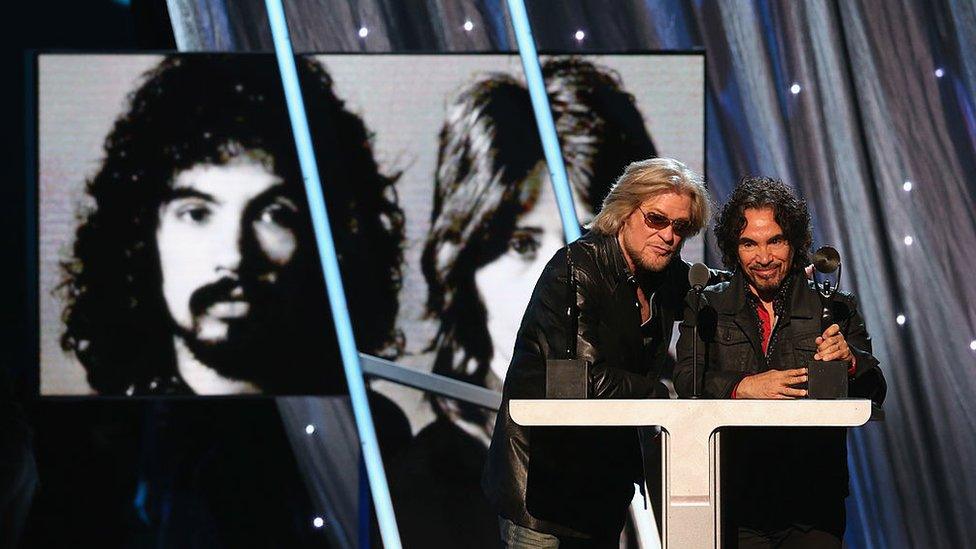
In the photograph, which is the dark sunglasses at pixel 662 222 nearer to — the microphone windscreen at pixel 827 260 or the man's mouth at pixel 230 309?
the microphone windscreen at pixel 827 260

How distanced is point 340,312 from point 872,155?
1.52m

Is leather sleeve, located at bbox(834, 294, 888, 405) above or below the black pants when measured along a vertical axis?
above

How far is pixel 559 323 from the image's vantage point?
2.00 m

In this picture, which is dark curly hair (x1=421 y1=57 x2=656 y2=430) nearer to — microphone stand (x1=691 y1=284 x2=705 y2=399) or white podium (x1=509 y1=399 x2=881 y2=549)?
microphone stand (x1=691 y1=284 x2=705 y2=399)

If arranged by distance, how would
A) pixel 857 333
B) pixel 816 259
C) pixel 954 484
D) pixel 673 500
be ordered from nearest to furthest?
pixel 673 500, pixel 816 259, pixel 857 333, pixel 954 484

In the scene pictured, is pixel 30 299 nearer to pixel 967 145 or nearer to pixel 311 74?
pixel 311 74

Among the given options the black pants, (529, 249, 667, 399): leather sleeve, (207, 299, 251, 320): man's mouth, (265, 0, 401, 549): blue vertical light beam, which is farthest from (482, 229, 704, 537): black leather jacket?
(207, 299, 251, 320): man's mouth

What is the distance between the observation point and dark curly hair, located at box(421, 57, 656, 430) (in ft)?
10.1

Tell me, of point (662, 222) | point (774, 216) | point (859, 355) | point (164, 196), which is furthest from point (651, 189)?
point (164, 196)

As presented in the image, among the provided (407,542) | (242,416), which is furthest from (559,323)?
(242,416)

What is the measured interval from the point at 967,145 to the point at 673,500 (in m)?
2.12

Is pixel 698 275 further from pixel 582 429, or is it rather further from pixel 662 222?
pixel 582 429

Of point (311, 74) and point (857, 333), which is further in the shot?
point (311, 74)

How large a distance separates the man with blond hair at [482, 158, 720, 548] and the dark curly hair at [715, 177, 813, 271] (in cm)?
7
